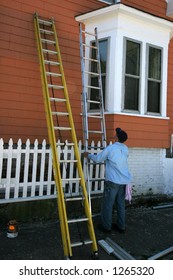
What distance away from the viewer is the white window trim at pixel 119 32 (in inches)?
316

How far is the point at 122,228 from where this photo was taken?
6047 mm

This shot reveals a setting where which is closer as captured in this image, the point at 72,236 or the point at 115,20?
the point at 72,236

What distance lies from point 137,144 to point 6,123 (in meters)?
3.19

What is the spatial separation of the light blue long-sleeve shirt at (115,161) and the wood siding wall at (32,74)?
6.72ft

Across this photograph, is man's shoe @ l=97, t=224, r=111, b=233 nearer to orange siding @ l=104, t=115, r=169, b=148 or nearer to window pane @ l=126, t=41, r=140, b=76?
orange siding @ l=104, t=115, r=169, b=148

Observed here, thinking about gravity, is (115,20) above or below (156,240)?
above

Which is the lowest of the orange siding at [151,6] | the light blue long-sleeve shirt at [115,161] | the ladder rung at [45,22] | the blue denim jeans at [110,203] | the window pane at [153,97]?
the blue denim jeans at [110,203]

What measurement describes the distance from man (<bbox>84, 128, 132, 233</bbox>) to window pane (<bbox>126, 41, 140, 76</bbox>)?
2866 mm

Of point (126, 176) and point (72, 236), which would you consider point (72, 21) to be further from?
point (72, 236)

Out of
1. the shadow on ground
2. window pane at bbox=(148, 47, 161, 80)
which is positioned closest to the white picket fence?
the shadow on ground

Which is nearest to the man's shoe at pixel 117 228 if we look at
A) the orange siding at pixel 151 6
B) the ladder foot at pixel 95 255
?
the ladder foot at pixel 95 255

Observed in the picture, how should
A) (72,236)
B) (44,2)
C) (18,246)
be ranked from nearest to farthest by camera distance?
(18,246)
(72,236)
(44,2)

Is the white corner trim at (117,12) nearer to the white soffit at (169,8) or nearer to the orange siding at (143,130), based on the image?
the white soffit at (169,8)

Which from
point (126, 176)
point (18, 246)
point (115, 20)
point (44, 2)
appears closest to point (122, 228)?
point (126, 176)
